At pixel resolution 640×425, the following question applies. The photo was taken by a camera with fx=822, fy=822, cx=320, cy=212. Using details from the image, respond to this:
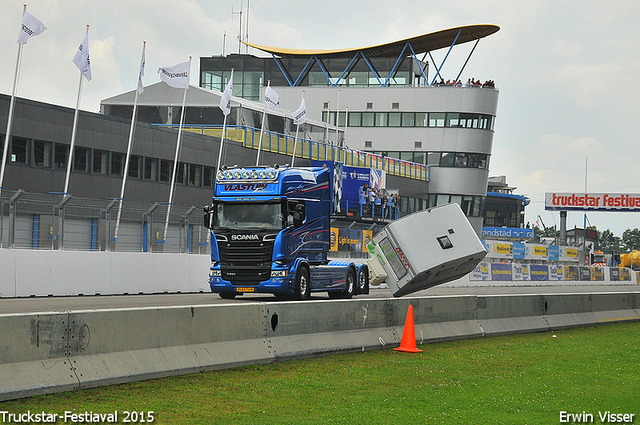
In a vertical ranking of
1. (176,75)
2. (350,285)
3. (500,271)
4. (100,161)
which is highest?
(176,75)

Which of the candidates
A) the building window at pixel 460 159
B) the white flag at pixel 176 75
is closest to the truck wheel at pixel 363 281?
the white flag at pixel 176 75

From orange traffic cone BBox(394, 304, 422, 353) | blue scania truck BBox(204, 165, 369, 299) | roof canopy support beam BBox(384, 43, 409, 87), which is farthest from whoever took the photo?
roof canopy support beam BBox(384, 43, 409, 87)

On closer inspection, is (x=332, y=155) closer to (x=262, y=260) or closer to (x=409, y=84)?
(x=409, y=84)

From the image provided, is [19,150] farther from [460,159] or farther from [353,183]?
[460,159]

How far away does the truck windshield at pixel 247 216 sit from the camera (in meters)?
21.7

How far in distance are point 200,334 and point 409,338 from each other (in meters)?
4.40

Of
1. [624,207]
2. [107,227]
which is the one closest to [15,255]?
[107,227]

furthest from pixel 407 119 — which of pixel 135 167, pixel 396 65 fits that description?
pixel 135 167

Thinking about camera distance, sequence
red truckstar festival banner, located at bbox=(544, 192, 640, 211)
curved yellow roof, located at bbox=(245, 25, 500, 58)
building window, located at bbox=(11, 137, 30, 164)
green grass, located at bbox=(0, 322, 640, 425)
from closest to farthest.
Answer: green grass, located at bbox=(0, 322, 640, 425)
building window, located at bbox=(11, 137, 30, 164)
curved yellow roof, located at bbox=(245, 25, 500, 58)
red truckstar festival banner, located at bbox=(544, 192, 640, 211)

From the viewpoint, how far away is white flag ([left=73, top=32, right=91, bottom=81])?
32.0 meters

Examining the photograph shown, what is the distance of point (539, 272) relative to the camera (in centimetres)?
5219

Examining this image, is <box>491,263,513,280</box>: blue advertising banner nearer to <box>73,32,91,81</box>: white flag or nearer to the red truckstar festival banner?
<box>73,32,91,81</box>: white flag

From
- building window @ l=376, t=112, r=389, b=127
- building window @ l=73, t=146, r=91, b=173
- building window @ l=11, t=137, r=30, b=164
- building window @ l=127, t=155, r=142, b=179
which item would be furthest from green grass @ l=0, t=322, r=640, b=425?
building window @ l=376, t=112, r=389, b=127

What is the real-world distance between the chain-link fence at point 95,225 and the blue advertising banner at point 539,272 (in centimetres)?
2777
